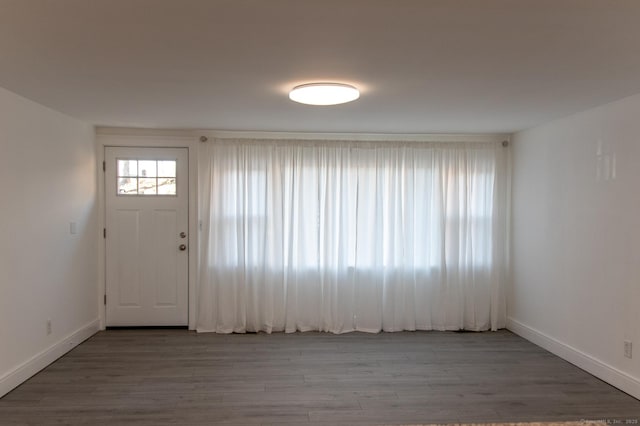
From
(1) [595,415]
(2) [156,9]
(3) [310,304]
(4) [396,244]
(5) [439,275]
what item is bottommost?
(1) [595,415]

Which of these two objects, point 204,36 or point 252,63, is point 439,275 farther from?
point 204,36

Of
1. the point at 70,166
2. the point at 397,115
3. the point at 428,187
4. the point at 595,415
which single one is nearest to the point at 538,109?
the point at 397,115

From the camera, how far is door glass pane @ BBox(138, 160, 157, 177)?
501cm

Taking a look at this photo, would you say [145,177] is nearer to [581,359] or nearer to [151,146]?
[151,146]

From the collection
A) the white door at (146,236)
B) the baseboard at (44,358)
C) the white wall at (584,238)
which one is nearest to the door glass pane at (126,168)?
the white door at (146,236)

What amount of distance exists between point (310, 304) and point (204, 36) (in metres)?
3.49

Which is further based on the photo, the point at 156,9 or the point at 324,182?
the point at 324,182

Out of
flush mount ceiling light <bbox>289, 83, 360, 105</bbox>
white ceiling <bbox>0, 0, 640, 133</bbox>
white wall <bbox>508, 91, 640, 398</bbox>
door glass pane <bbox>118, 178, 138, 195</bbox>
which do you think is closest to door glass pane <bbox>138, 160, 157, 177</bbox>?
door glass pane <bbox>118, 178, 138, 195</bbox>

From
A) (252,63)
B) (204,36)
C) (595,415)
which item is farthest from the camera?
(595,415)

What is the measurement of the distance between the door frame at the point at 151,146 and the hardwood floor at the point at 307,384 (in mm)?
512

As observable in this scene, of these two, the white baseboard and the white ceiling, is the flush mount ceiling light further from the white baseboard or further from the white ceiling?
the white baseboard

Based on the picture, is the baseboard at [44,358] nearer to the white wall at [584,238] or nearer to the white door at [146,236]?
the white door at [146,236]

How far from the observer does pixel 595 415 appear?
300 centimetres

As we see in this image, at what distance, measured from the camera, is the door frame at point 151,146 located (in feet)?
16.1
